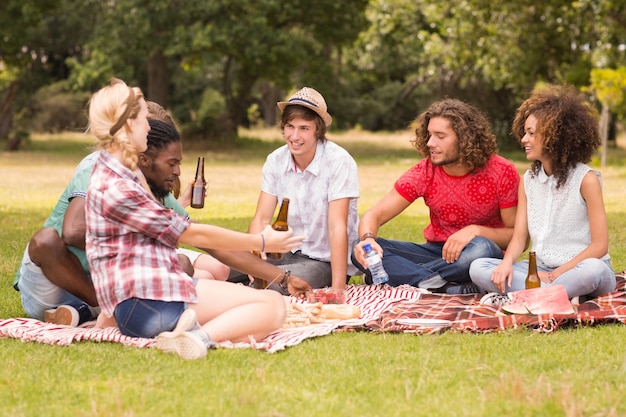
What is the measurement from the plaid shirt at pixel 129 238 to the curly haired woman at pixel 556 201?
2.32 meters

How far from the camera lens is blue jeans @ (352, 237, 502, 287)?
23.1 feet

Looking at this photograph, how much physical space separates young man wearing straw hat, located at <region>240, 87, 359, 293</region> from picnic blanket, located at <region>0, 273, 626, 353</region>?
2.38 feet

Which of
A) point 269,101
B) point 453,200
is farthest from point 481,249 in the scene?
point 269,101

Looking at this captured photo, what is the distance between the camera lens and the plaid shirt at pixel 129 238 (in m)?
5.00

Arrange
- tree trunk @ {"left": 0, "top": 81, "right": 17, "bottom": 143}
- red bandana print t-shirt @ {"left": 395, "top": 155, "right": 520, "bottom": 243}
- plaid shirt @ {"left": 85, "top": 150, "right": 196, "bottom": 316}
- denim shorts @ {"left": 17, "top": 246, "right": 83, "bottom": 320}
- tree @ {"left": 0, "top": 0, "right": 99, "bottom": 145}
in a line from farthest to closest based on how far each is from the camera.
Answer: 1. tree @ {"left": 0, "top": 0, "right": 99, "bottom": 145}
2. tree trunk @ {"left": 0, "top": 81, "right": 17, "bottom": 143}
3. red bandana print t-shirt @ {"left": 395, "top": 155, "right": 520, "bottom": 243}
4. denim shorts @ {"left": 17, "top": 246, "right": 83, "bottom": 320}
5. plaid shirt @ {"left": 85, "top": 150, "right": 196, "bottom": 316}

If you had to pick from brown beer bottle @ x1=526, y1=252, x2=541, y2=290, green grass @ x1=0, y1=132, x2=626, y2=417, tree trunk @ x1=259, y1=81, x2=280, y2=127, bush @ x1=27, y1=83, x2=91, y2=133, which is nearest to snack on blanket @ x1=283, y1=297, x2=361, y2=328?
green grass @ x1=0, y1=132, x2=626, y2=417

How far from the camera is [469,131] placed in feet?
23.2

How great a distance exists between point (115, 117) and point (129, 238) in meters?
0.62

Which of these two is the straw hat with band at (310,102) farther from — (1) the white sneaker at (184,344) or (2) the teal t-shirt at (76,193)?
(1) the white sneaker at (184,344)

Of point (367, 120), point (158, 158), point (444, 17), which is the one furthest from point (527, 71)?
point (158, 158)

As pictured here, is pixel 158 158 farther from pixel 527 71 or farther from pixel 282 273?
pixel 527 71

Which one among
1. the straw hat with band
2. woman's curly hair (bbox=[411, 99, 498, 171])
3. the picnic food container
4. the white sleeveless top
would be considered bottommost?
the picnic food container

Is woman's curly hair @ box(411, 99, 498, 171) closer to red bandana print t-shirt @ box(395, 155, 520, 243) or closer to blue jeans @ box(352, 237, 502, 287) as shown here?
red bandana print t-shirt @ box(395, 155, 520, 243)

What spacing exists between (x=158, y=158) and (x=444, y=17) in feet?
71.0
